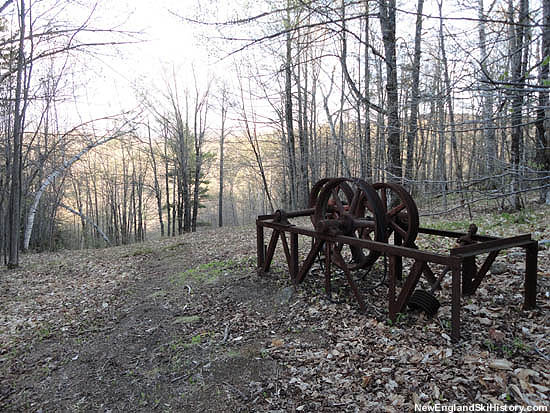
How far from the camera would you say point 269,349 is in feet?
12.3

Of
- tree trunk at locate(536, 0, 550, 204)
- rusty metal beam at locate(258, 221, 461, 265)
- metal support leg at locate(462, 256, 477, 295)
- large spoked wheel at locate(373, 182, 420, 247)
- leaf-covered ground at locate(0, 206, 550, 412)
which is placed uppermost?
tree trunk at locate(536, 0, 550, 204)

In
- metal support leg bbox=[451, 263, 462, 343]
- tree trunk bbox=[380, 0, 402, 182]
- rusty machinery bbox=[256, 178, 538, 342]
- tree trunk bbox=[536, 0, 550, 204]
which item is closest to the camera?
tree trunk bbox=[536, 0, 550, 204]

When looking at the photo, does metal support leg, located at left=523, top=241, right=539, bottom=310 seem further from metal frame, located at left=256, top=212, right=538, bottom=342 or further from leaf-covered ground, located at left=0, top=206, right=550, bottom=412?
leaf-covered ground, located at left=0, top=206, right=550, bottom=412

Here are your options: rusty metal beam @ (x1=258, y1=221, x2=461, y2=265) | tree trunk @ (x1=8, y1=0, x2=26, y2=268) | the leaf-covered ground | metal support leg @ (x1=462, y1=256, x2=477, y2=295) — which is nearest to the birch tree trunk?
tree trunk @ (x1=8, y1=0, x2=26, y2=268)

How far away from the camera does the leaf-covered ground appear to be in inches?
111

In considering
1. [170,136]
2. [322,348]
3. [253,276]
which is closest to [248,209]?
[170,136]

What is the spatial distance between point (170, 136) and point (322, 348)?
19823mm

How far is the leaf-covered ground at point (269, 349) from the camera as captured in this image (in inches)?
111

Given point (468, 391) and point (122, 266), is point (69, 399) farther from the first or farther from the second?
point (122, 266)

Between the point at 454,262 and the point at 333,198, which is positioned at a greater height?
the point at 333,198

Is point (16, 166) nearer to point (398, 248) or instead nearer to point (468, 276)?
point (398, 248)

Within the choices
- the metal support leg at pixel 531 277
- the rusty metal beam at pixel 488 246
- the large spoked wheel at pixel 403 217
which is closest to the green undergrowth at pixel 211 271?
the large spoked wheel at pixel 403 217

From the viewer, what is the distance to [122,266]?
9.36 m

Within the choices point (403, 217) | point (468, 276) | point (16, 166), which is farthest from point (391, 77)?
point (16, 166)
